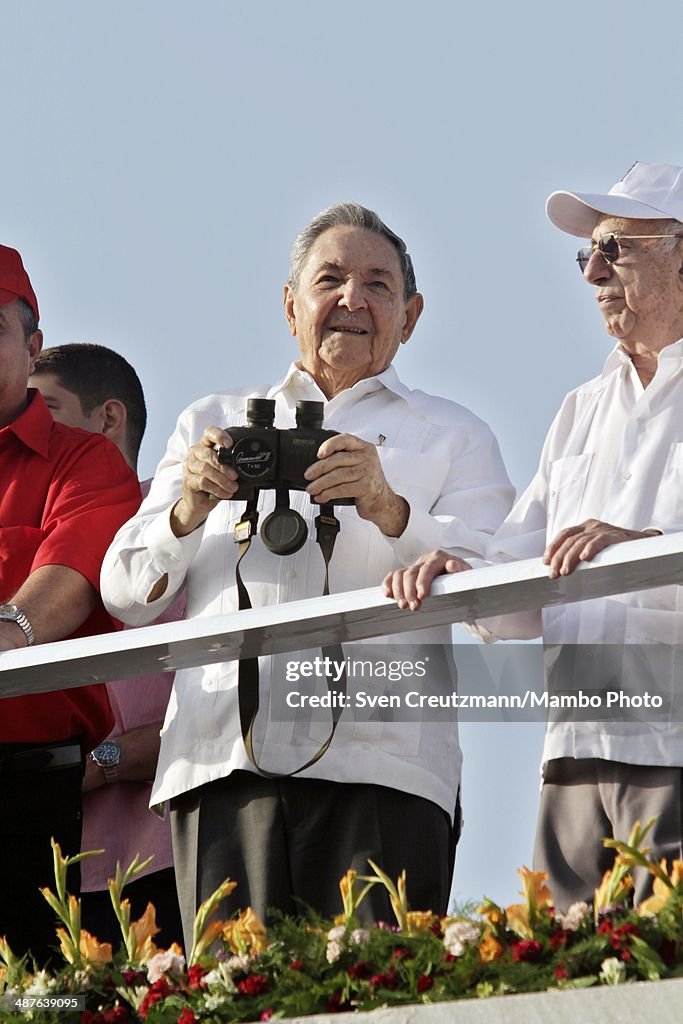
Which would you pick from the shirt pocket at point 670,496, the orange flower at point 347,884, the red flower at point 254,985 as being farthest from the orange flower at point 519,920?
the shirt pocket at point 670,496

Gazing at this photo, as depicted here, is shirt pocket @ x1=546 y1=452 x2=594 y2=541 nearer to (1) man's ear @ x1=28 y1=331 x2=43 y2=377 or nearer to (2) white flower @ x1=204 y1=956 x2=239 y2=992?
(2) white flower @ x1=204 y1=956 x2=239 y2=992

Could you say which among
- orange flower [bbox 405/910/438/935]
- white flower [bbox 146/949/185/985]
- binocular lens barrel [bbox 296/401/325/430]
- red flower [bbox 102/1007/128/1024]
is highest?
binocular lens barrel [bbox 296/401/325/430]

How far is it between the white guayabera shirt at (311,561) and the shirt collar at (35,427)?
16.3 inches

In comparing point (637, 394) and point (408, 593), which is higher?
point (637, 394)

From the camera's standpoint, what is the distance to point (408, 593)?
4086 mm

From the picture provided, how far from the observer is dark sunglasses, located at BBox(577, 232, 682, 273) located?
4914mm

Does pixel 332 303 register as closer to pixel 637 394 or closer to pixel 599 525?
pixel 637 394

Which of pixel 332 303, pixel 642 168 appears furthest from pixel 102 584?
pixel 642 168

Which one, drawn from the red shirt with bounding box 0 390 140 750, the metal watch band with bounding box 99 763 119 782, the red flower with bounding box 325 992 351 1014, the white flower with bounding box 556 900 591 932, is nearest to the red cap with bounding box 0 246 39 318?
the red shirt with bounding box 0 390 140 750

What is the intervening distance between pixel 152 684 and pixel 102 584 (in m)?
0.41

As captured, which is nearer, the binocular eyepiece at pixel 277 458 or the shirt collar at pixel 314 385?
the binocular eyepiece at pixel 277 458

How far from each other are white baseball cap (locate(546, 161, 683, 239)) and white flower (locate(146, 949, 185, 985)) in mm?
2188

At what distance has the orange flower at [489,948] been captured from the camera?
3.63 m

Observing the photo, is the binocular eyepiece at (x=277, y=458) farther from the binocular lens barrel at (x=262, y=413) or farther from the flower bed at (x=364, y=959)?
the flower bed at (x=364, y=959)
